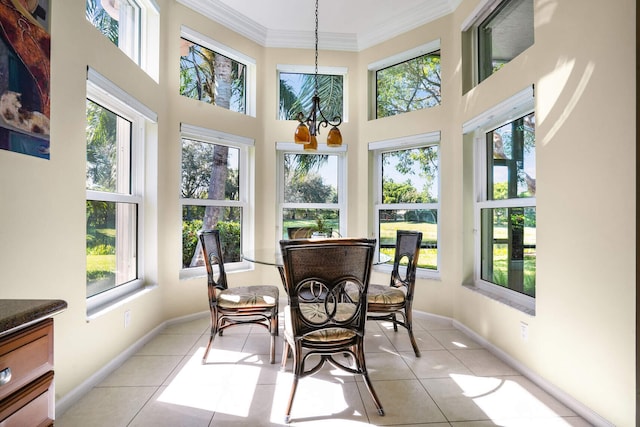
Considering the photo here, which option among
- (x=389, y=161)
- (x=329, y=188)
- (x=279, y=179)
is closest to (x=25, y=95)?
(x=279, y=179)

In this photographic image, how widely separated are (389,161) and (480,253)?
147 centimetres

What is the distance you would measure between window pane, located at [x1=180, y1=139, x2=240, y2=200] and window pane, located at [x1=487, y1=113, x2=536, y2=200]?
8.71 feet

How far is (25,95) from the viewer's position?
1512 millimetres

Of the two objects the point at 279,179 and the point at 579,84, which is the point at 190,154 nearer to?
the point at 279,179

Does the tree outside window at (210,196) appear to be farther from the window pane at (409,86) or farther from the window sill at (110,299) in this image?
the window pane at (409,86)

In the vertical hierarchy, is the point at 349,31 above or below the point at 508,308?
above

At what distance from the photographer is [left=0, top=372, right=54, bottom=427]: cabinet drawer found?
777mm

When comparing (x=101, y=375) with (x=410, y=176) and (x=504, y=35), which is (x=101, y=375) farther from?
(x=504, y=35)

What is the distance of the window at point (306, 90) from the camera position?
13.2ft

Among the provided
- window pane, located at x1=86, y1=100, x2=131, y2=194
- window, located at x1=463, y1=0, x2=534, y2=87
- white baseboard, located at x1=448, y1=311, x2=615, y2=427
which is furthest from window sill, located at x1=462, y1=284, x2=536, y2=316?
window pane, located at x1=86, y1=100, x2=131, y2=194

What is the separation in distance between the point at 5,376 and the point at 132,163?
2382 mm

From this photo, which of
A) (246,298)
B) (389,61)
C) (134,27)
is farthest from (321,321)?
(389,61)

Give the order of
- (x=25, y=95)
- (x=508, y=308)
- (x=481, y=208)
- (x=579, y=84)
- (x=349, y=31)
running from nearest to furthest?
(x=25, y=95), (x=579, y=84), (x=508, y=308), (x=481, y=208), (x=349, y=31)

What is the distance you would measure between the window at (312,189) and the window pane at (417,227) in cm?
51
